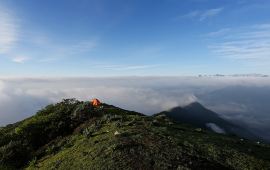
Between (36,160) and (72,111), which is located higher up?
(72,111)

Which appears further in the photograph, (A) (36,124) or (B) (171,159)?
(A) (36,124)

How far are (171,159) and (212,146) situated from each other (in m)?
4.32

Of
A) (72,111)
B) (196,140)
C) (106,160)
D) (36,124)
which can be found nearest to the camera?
(106,160)

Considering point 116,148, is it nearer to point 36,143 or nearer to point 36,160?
point 36,160

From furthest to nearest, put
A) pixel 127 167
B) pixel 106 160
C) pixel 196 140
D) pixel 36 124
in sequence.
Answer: pixel 36 124 → pixel 196 140 → pixel 106 160 → pixel 127 167

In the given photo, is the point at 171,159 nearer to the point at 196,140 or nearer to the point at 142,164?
the point at 142,164

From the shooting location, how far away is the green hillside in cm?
1770

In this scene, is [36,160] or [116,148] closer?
[116,148]

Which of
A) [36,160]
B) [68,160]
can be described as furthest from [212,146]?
[36,160]

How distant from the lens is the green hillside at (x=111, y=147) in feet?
58.1

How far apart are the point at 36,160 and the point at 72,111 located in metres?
8.95

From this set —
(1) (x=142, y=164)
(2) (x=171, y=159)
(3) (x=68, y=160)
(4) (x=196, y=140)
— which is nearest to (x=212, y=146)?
(4) (x=196, y=140)

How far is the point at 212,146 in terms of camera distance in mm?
20656

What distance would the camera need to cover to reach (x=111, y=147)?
19.1m
